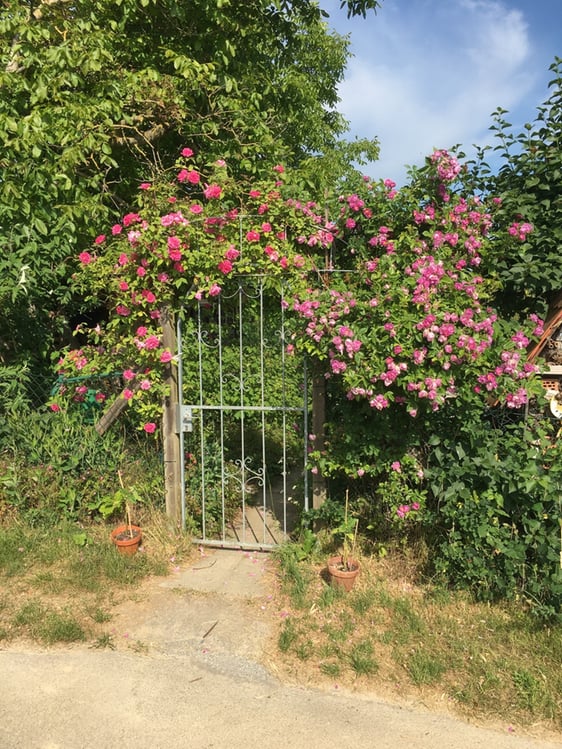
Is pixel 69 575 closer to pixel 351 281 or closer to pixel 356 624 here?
pixel 356 624

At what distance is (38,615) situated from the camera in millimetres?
3164

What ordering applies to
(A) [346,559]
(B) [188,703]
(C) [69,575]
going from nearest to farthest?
1. (B) [188,703]
2. (A) [346,559]
3. (C) [69,575]

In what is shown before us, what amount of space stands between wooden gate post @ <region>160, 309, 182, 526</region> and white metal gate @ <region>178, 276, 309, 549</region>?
0.05 meters

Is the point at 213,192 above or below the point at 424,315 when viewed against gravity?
above

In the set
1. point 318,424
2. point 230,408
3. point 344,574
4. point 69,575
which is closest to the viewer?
point 344,574

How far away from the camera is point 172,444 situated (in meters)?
4.17

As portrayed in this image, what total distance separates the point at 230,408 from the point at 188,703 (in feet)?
6.28

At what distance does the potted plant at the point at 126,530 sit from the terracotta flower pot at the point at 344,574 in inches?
58.0

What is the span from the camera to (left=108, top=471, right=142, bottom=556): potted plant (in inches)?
151

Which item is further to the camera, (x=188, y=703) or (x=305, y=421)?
(x=305, y=421)

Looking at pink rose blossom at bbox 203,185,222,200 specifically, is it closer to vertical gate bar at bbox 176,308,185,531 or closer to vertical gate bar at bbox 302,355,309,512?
vertical gate bar at bbox 176,308,185,531

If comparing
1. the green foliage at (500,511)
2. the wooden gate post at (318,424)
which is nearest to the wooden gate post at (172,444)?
the wooden gate post at (318,424)

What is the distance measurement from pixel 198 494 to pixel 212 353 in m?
1.26

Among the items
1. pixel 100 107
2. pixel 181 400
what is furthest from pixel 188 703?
pixel 100 107
